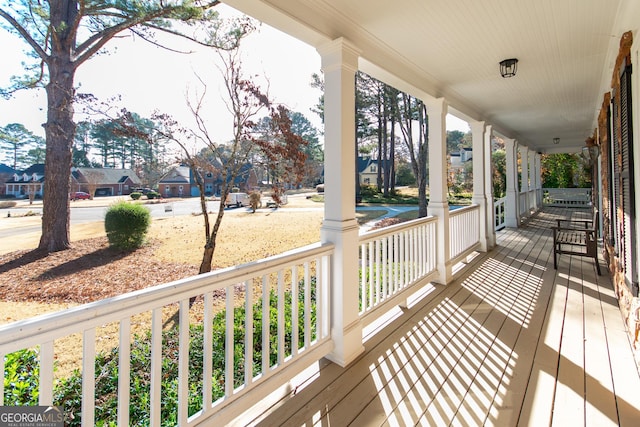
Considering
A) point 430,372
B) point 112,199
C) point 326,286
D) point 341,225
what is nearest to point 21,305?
point 112,199

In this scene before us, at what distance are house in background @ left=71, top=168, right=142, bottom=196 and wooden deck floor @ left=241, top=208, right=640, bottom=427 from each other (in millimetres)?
2315

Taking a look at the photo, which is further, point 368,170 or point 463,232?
point 368,170

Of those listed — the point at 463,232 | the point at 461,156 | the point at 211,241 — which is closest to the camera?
the point at 211,241

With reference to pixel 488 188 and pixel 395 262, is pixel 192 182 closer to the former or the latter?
pixel 395 262

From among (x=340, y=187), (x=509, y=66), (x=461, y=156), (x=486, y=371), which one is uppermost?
(x=461, y=156)

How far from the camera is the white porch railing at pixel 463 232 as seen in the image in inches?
177

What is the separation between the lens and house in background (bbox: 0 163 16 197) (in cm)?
211

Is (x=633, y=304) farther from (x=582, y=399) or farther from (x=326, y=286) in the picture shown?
(x=326, y=286)

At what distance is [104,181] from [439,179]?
3589mm

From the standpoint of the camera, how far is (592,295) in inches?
139

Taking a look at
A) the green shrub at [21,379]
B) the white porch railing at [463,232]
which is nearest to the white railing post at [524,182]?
the white porch railing at [463,232]

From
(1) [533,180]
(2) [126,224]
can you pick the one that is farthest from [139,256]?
(1) [533,180]

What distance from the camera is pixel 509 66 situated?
10.8ft

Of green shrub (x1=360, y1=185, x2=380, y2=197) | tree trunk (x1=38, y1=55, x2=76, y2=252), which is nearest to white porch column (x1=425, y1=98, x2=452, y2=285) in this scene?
green shrub (x1=360, y1=185, x2=380, y2=197)
